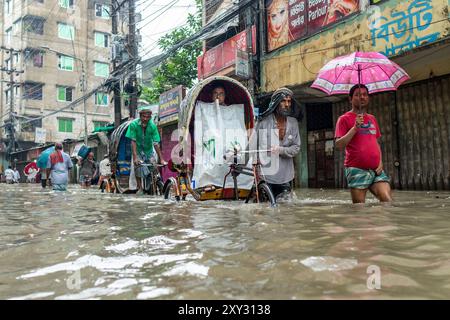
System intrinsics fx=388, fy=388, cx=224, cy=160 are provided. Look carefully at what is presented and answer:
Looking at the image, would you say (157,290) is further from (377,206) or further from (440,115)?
(440,115)

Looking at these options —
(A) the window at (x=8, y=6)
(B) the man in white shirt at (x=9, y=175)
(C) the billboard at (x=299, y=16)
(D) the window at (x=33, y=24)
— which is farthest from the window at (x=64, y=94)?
(C) the billboard at (x=299, y=16)

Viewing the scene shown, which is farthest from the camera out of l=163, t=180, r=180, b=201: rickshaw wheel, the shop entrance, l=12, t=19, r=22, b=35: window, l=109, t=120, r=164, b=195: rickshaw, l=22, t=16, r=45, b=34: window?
l=12, t=19, r=22, b=35: window

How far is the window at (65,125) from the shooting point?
→ 35875 millimetres

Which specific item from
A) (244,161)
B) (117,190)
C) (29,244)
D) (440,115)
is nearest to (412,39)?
(440,115)

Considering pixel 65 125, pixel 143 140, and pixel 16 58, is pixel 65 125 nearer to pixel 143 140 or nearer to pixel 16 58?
pixel 16 58

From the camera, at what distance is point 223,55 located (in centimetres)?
1612

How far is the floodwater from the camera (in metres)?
1.63

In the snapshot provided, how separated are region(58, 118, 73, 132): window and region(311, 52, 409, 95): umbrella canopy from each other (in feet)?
114

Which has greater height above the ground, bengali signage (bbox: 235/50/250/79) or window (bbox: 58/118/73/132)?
window (bbox: 58/118/73/132)

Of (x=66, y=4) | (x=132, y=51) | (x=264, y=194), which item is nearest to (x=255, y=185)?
(x=264, y=194)

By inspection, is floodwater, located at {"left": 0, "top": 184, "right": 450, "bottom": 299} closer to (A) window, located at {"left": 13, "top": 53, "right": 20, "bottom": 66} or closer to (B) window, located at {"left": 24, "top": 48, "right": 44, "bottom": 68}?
(B) window, located at {"left": 24, "top": 48, "right": 44, "bottom": 68}

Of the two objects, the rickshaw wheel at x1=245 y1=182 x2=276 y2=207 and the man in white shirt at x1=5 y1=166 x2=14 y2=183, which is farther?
the man in white shirt at x1=5 y1=166 x2=14 y2=183

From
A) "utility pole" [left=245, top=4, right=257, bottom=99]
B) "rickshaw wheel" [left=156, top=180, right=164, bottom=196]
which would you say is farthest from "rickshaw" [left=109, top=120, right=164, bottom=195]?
"utility pole" [left=245, top=4, right=257, bottom=99]

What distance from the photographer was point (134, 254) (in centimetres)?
238
